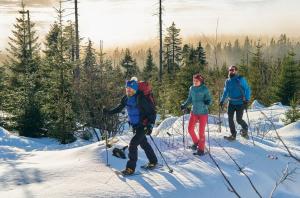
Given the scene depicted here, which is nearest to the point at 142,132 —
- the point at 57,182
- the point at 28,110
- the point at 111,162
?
the point at 111,162

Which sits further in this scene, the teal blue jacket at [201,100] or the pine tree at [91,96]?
the pine tree at [91,96]

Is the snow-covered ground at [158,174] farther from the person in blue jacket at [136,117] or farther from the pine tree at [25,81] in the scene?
the pine tree at [25,81]

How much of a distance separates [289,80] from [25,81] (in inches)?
745

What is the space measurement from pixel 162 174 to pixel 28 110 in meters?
13.6

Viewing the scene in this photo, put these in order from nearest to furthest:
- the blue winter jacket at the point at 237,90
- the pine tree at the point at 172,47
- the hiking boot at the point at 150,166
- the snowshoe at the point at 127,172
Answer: the snowshoe at the point at 127,172 → the hiking boot at the point at 150,166 → the blue winter jacket at the point at 237,90 → the pine tree at the point at 172,47

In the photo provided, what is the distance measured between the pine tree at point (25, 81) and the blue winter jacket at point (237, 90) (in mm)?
11721

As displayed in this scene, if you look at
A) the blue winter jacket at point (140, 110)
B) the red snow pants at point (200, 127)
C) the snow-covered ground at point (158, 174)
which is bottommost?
the snow-covered ground at point (158, 174)

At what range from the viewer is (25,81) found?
66.0ft

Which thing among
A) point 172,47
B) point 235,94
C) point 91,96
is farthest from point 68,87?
point 172,47

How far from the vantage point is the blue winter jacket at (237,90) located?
10234 millimetres

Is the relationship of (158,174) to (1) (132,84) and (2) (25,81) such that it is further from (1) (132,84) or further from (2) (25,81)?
(2) (25,81)

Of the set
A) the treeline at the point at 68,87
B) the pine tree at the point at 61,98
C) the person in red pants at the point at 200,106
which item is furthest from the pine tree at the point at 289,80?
the person in red pants at the point at 200,106

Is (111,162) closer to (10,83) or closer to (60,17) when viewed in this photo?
(60,17)

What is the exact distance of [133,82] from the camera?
24.5 ft
